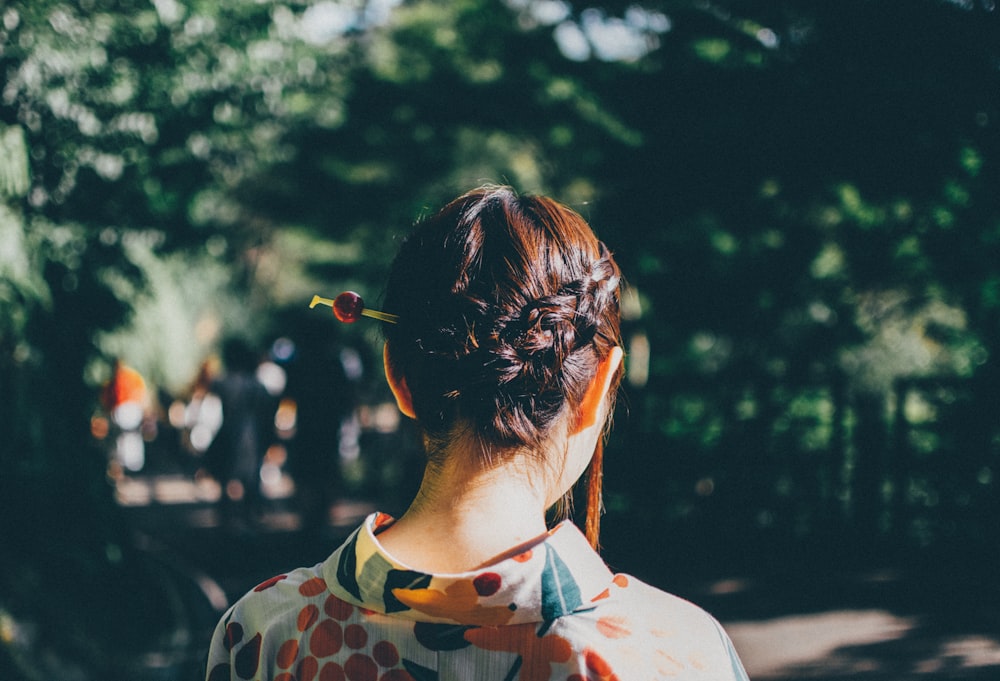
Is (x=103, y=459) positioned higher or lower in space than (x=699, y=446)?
higher

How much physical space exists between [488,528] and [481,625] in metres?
0.12

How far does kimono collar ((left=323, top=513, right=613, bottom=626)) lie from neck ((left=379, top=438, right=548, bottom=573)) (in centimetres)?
4

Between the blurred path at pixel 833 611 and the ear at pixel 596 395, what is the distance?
3852 mm

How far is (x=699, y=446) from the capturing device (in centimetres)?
736

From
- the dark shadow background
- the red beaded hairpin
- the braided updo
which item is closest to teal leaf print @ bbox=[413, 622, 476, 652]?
the braided updo

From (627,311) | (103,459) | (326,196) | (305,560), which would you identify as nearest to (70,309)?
(103,459)

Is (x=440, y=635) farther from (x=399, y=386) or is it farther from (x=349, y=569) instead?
(x=399, y=386)

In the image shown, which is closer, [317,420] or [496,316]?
[496,316]

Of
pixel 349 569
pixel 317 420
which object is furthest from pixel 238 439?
pixel 349 569

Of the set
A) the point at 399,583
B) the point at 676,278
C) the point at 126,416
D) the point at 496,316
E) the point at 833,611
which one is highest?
the point at 496,316

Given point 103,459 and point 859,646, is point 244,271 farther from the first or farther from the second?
point 859,646

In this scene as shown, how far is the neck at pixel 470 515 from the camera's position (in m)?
1.10

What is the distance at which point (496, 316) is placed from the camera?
3.66 ft

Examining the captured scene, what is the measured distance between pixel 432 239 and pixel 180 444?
13245 mm
